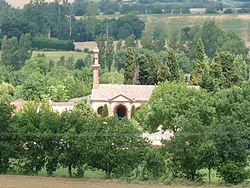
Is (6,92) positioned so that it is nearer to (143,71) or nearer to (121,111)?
(143,71)

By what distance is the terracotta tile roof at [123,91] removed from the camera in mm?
71312

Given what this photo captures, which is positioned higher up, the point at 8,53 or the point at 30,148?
the point at 30,148

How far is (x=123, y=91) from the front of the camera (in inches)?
2832

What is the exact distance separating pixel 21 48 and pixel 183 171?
7508cm

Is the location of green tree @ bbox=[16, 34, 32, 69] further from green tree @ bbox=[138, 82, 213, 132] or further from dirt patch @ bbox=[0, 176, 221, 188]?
dirt patch @ bbox=[0, 176, 221, 188]

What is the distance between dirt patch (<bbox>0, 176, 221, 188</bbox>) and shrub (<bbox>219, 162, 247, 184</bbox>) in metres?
2.36

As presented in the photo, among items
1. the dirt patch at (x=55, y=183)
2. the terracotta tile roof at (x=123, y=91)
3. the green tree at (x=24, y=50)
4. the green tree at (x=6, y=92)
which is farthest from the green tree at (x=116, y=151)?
the green tree at (x=24, y=50)

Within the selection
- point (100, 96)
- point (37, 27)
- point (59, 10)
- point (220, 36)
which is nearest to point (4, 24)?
point (37, 27)

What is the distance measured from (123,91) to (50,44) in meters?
57.7

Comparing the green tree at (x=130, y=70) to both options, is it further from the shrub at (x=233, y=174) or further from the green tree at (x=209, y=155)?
the shrub at (x=233, y=174)

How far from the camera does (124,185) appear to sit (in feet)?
138

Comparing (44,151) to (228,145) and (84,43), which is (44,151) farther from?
(84,43)

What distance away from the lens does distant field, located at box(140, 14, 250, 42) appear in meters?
151

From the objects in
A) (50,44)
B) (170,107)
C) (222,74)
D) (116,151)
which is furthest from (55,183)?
(50,44)
